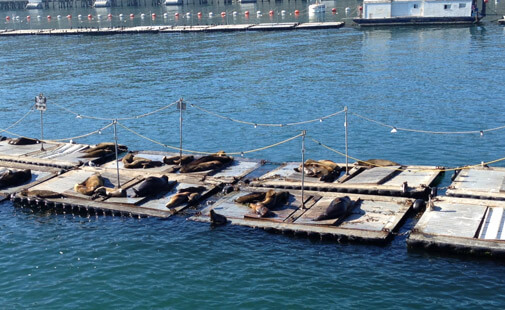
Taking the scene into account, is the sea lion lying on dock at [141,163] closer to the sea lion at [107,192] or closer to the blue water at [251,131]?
the sea lion at [107,192]

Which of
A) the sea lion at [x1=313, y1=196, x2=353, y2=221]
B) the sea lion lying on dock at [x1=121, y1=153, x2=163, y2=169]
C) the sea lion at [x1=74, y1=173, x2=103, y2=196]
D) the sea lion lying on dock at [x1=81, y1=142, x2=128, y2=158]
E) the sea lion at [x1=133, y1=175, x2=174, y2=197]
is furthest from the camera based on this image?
the sea lion lying on dock at [x1=81, y1=142, x2=128, y2=158]

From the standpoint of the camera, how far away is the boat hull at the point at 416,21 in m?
97.1

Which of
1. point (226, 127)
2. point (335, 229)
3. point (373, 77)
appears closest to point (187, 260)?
point (335, 229)

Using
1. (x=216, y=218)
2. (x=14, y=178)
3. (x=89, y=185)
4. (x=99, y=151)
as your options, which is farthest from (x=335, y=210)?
(x=14, y=178)

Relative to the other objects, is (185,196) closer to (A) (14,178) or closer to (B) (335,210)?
(B) (335,210)

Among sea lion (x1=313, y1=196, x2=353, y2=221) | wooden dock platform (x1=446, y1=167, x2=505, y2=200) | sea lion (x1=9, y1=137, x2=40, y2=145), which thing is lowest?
sea lion (x1=313, y1=196, x2=353, y2=221)

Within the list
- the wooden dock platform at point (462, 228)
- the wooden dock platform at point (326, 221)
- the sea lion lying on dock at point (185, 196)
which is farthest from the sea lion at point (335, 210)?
the sea lion lying on dock at point (185, 196)

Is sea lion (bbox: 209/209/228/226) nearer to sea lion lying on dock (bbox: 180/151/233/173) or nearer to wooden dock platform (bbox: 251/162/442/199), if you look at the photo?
wooden dock platform (bbox: 251/162/442/199)

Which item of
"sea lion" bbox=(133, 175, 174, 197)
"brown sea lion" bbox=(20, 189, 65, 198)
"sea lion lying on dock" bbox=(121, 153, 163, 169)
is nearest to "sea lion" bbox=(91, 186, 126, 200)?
"sea lion" bbox=(133, 175, 174, 197)

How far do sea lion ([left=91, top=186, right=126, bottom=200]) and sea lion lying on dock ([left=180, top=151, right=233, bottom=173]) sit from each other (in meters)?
4.40

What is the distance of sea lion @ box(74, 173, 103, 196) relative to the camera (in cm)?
3372

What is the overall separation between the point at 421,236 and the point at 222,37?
8265 centimetres

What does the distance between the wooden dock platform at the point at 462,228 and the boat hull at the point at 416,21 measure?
243 ft

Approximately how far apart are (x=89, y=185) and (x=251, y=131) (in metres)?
17.3
